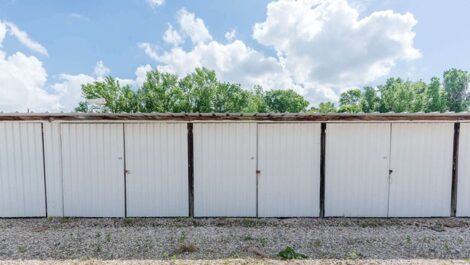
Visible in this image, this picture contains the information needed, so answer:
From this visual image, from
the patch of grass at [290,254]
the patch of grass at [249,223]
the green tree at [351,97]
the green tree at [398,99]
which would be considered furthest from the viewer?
the green tree at [351,97]

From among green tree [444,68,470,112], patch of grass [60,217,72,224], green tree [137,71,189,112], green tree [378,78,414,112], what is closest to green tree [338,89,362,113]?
green tree [378,78,414,112]

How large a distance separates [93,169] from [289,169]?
13.0 ft

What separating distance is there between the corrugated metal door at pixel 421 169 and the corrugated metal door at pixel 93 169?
5.58m

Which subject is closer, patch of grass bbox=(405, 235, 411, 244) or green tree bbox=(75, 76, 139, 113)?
patch of grass bbox=(405, 235, 411, 244)

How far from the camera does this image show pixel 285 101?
29.8 m

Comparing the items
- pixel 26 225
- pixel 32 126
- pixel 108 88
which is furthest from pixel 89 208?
pixel 108 88

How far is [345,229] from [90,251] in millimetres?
4243

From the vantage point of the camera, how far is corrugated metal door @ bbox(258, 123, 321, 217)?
4777 mm

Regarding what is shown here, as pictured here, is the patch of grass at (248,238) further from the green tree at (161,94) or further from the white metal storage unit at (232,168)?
the green tree at (161,94)

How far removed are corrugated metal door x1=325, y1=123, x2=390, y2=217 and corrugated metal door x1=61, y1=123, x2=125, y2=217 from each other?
4248 millimetres

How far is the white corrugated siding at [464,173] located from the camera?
473cm

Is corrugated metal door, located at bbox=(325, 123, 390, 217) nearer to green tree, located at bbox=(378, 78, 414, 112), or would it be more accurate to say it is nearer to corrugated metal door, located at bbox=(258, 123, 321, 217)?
corrugated metal door, located at bbox=(258, 123, 321, 217)

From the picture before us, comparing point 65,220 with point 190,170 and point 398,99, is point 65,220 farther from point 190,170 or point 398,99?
point 398,99

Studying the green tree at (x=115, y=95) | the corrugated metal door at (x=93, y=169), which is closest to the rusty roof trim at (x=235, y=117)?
the corrugated metal door at (x=93, y=169)
